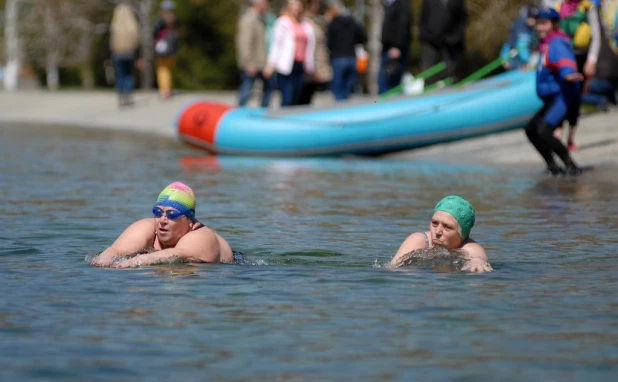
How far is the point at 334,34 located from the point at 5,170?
6.26m

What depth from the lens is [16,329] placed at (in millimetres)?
6812

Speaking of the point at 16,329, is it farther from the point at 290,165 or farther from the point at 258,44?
the point at 258,44

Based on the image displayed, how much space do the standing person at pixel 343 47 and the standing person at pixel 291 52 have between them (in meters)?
0.75

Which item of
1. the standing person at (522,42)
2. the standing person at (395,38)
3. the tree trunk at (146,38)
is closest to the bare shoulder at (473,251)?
the standing person at (522,42)

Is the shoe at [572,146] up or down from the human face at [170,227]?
down

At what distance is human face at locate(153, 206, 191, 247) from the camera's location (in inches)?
354

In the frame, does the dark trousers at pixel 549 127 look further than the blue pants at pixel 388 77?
No

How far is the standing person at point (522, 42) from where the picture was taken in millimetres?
20172

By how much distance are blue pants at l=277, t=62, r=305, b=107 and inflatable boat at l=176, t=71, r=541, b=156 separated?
86 centimetres

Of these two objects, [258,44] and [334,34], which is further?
[258,44]

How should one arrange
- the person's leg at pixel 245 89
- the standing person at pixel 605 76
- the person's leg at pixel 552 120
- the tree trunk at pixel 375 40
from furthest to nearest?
the tree trunk at pixel 375 40
the person's leg at pixel 245 89
the standing person at pixel 605 76
the person's leg at pixel 552 120

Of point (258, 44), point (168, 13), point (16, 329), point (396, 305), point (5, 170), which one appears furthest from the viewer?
point (168, 13)

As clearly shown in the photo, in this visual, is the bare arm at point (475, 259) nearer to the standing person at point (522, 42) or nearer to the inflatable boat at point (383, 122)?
the inflatable boat at point (383, 122)

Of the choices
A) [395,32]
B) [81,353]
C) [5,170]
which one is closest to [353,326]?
[81,353]
